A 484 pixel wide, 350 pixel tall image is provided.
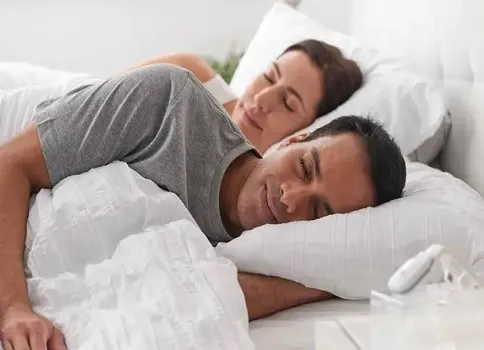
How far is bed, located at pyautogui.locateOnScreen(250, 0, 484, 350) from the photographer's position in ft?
3.35

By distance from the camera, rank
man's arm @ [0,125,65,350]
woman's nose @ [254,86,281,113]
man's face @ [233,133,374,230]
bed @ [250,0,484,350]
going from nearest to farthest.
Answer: man's arm @ [0,125,65,350], bed @ [250,0,484,350], man's face @ [233,133,374,230], woman's nose @ [254,86,281,113]

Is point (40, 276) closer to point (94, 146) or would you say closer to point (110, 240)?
point (110, 240)

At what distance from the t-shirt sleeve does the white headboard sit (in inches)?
21.5

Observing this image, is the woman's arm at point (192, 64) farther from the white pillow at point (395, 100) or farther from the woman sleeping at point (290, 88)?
the white pillow at point (395, 100)

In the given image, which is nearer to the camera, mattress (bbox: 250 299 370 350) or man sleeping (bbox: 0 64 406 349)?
mattress (bbox: 250 299 370 350)

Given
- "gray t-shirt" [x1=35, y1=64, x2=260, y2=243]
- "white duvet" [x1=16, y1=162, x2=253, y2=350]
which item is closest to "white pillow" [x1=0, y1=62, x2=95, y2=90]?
"gray t-shirt" [x1=35, y1=64, x2=260, y2=243]

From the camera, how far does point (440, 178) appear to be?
49.2 inches

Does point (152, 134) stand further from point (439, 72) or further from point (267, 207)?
point (439, 72)

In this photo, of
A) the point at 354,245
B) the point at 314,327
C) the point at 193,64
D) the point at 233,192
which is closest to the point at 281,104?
the point at 193,64

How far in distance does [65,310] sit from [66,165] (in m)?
0.26

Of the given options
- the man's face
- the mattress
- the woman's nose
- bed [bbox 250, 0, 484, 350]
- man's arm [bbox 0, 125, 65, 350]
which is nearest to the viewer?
the mattress

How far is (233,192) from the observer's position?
3.94ft

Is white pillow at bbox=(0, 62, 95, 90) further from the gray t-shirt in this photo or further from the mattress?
the mattress

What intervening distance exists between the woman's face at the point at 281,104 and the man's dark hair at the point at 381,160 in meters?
0.44
